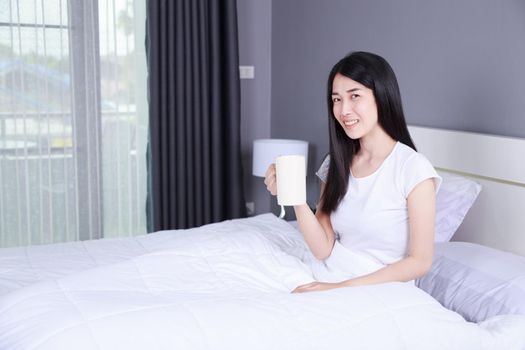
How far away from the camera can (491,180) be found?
93.1 inches

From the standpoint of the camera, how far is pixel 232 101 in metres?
4.09

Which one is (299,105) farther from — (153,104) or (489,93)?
(489,93)

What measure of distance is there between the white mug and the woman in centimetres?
11

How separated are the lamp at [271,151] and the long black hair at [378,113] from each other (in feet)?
4.99

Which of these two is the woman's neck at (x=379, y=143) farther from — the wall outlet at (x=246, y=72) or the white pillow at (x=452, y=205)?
the wall outlet at (x=246, y=72)

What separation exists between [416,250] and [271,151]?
1.93 metres

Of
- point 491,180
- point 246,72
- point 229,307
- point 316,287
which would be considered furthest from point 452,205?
point 246,72

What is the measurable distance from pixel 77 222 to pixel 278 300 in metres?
2.61

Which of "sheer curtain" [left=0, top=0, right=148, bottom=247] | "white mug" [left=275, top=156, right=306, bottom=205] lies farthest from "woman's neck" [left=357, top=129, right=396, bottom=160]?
"sheer curtain" [left=0, top=0, right=148, bottom=247]

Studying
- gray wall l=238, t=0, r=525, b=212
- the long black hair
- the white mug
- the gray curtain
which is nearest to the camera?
the white mug

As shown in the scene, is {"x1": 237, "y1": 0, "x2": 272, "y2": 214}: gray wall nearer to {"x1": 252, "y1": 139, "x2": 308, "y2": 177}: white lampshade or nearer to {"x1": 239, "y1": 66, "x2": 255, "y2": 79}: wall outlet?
{"x1": 239, "y1": 66, "x2": 255, "y2": 79}: wall outlet

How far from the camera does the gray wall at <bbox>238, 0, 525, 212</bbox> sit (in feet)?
7.81

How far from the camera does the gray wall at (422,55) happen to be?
2381 mm

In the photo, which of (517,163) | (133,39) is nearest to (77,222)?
(133,39)
